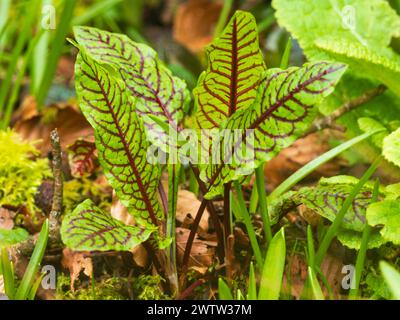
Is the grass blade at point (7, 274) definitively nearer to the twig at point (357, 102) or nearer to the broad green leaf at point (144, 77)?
the broad green leaf at point (144, 77)

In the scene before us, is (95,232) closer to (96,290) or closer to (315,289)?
(96,290)

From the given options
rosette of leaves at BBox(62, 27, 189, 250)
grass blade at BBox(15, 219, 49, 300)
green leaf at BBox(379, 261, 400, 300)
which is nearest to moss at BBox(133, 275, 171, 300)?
rosette of leaves at BBox(62, 27, 189, 250)

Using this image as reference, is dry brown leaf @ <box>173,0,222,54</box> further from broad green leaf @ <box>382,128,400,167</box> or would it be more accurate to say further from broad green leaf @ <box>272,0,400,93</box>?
broad green leaf @ <box>382,128,400,167</box>

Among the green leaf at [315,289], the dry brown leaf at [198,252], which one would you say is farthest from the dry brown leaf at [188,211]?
the green leaf at [315,289]

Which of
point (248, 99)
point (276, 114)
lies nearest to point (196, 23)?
point (248, 99)

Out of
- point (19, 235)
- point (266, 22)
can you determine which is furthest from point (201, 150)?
point (266, 22)

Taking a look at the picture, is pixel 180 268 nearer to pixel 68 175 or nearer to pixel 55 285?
pixel 55 285
